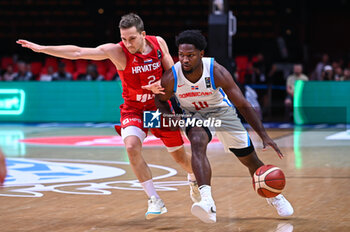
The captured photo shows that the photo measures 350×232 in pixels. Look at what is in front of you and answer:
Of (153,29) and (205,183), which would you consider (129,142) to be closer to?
(205,183)

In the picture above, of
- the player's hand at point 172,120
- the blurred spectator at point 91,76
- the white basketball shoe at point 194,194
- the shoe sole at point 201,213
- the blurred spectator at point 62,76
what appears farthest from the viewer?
the blurred spectator at point 91,76

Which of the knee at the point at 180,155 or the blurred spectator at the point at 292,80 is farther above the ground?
the knee at the point at 180,155

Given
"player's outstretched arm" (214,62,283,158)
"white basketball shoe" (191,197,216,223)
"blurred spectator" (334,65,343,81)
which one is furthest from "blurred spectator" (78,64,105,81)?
"white basketball shoe" (191,197,216,223)

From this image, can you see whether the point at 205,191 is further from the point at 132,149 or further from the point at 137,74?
the point at 137,74

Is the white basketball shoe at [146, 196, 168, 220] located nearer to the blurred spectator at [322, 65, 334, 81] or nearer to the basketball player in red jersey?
the basketball player in red jersey

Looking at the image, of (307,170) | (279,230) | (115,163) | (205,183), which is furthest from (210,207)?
(115,163)

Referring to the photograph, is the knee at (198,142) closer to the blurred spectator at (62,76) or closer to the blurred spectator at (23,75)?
the blurred spectator at (62,76)

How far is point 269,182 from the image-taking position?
582 centimetres

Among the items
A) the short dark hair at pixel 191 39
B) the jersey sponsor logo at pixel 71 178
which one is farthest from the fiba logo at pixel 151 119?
the jersey sponsor logo at pixel 71 178

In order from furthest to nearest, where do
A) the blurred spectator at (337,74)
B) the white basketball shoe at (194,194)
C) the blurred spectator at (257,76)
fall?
the blurred spectator at (257,76)
the blurred spectator at (337,74)
the white basketball shoe at (194,194)

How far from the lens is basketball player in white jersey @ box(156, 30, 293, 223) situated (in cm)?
584

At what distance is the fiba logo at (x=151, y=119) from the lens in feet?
21.1

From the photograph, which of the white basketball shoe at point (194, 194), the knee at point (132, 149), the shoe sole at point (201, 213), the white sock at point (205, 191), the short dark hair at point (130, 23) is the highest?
the short dark hair at point (130, 23)

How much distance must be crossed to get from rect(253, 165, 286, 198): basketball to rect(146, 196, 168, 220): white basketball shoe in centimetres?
90
